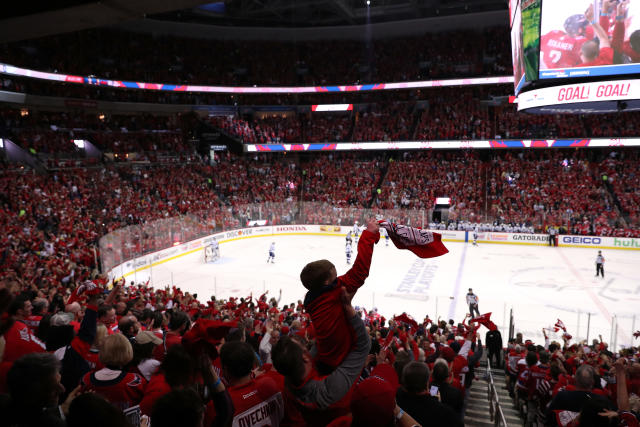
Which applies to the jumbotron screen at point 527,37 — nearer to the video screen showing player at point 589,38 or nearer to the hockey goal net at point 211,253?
the video screen showing player at point 589,38

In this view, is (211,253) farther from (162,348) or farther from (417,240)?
(417,240)

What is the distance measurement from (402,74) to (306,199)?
14601 millimetres

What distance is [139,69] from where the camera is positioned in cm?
3641

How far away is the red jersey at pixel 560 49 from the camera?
1359 centimetres

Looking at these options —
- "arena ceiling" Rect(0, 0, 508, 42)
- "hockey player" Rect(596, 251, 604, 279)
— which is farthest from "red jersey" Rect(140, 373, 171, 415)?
"arena ceiling" Rect(0, 0, 508, 42)

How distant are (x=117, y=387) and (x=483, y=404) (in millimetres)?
6447

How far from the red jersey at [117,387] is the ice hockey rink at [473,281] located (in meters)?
11.8

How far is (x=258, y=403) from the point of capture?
7.94 feet

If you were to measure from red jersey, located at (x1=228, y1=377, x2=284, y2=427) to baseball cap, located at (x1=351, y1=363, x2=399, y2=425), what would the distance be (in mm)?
582

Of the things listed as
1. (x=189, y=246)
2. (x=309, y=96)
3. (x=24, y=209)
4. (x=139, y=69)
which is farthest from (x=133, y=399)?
(x=309, y=96)

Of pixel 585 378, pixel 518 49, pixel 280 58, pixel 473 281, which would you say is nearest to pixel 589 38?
pixel 518 49

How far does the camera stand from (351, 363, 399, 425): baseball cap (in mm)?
2016

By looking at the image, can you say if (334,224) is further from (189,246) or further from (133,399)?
(133,399)

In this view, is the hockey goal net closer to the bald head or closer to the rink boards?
the rink boards
